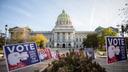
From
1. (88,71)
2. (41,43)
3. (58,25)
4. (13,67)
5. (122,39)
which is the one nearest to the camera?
(13,67)

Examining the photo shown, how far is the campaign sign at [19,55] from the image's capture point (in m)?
7.34

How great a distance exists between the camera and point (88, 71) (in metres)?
8.19

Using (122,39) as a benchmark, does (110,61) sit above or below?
below

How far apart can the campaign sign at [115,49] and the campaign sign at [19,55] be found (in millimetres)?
2810

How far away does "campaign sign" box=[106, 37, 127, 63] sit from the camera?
9.11 m

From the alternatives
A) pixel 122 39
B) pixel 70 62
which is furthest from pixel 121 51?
pixel 70 62

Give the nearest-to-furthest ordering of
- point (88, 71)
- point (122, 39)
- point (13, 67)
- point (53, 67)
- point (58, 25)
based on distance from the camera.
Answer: point (13, 67) → point (88, 71) → point (53, 67) → point (122, 39) → point (58, 25)

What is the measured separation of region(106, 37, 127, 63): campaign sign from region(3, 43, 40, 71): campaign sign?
2.81m

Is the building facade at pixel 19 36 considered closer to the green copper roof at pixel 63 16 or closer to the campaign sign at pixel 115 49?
the green copper roof at pixel 63 16

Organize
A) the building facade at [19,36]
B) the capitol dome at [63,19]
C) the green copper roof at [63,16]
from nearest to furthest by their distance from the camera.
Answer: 1. the building facade at [19,36]
2. the green copper roof at [63,16]
3. the capitol dome at [63,19]

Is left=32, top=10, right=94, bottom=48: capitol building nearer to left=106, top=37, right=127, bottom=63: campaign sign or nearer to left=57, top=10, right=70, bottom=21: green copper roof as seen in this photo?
left=57, top=10, right=70, bottom=21: green copper roof

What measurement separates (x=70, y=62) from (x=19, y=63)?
2.17 m

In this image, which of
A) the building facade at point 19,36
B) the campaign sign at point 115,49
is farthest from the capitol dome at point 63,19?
the campaign sign at point 115,49

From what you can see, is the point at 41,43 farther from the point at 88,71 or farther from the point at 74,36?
the point at 88,71
